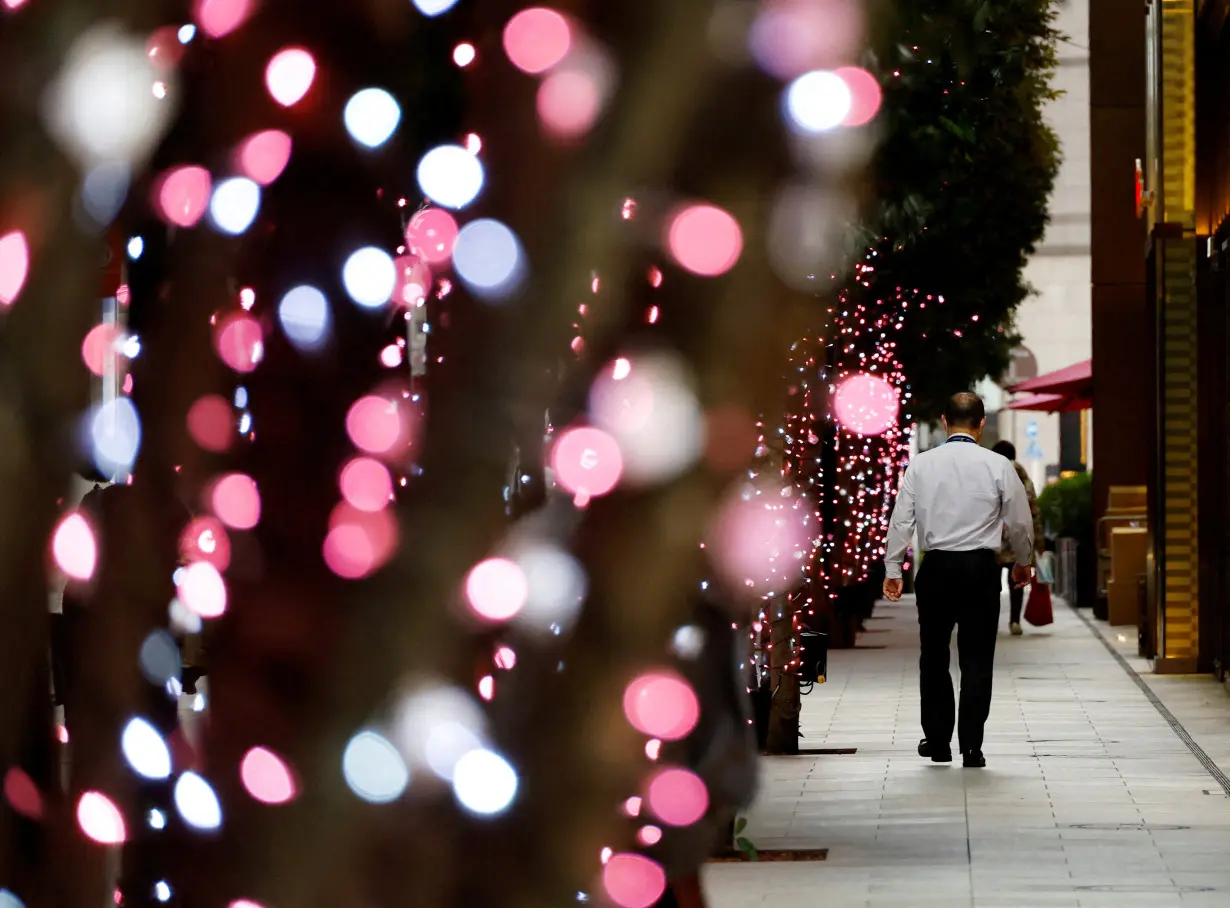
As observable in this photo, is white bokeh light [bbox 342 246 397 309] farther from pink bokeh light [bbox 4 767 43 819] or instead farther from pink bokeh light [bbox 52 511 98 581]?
pink bokeh light [bbox 4 767 43 819]

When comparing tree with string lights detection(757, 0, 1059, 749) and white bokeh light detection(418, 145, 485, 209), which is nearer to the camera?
white bokeh light detection(418, 145, 485, 209)

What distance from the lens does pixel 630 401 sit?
2.00 metres

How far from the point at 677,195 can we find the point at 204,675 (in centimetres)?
77

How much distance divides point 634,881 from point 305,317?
2.30ft

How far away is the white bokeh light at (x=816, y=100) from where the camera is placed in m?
1.85

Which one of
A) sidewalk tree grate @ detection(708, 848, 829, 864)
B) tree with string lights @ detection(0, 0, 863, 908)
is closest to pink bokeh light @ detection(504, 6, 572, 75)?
tree with string lights @ detection(0, 0, 863, 908)

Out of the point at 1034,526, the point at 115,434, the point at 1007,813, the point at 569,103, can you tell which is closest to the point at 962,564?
the point at 1007,813

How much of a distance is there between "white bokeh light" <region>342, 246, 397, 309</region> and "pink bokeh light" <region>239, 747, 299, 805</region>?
0.48 m

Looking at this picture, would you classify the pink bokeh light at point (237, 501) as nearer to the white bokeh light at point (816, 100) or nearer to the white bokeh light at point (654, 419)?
the white bokeh light at point (654, 419)

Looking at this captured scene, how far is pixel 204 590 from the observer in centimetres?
232

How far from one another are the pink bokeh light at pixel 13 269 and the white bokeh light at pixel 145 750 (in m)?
0.50

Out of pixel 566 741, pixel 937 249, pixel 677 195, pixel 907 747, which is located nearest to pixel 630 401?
pixel 677 195

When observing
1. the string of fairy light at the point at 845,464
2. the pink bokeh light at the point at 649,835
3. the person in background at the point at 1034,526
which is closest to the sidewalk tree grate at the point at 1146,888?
the string of fairy light at the point at 845,464

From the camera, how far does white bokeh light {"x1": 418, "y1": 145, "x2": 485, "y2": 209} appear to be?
6.76ft
